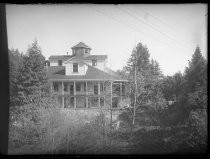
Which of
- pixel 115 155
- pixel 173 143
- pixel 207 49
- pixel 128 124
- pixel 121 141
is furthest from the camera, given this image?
pixel 128 124

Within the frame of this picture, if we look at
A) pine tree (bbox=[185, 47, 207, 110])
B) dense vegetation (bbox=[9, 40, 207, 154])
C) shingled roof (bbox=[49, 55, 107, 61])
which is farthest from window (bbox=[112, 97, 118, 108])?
pine tree (bbox=[185, 47, 207, 110])

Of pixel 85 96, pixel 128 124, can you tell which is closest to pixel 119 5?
pixel 85 96

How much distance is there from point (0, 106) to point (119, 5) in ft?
12.6

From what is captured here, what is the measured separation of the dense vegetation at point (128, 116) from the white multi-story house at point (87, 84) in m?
0.26

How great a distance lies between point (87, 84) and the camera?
22.6 feet

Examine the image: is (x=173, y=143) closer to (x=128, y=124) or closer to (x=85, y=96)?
(x=128, y=124)

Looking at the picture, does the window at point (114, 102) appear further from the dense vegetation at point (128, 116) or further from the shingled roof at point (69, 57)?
the shingled roof at point (69, 57)

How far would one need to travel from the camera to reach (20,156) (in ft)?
16.8

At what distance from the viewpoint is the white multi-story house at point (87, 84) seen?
650 centimetres

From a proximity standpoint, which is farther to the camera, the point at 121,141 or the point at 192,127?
the point at 121,141

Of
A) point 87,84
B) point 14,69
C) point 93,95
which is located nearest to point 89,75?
point 87,84

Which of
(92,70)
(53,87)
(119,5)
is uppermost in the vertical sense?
(119,5)

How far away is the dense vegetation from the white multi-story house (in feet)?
0.86

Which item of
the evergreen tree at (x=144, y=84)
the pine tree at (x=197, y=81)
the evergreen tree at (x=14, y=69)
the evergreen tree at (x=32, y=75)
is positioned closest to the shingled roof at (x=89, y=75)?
the evergreen tree at (x=32, y=75)
